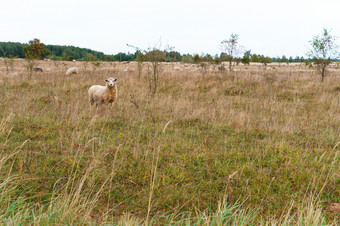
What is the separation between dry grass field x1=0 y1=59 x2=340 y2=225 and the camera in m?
2.60

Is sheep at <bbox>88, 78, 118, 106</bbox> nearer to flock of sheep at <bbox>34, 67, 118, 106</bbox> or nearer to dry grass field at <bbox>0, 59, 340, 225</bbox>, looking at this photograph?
flock of sheep at <bbox>34, 67, 118, 106</bbox>

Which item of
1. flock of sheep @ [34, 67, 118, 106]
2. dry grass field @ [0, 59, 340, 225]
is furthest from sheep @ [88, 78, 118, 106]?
dry grass field @ [0, 59, 340, 225]

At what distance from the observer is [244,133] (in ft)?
18.8

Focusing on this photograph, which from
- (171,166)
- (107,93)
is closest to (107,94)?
(107,93)

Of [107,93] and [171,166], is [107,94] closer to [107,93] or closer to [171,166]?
[107,93]

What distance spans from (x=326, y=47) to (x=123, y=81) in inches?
480

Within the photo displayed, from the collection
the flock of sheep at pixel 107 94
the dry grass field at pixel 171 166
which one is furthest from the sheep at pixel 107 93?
the dry grass field at pixel 171 166

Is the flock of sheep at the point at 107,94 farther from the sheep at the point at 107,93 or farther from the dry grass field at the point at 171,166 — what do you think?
the dry grass field at the point at 171,166

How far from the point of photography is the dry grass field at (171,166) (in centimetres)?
260

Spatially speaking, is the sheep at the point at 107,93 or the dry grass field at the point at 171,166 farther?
the sheep at the point at 107,93

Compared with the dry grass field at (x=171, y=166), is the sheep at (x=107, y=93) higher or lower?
higher

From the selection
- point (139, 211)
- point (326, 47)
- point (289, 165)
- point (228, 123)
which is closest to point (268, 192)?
point (289, 165)

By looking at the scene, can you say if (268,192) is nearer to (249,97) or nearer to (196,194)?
(196,194)

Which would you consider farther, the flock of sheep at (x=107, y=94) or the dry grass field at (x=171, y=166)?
the flock of sheep at (x=107, y=94)
